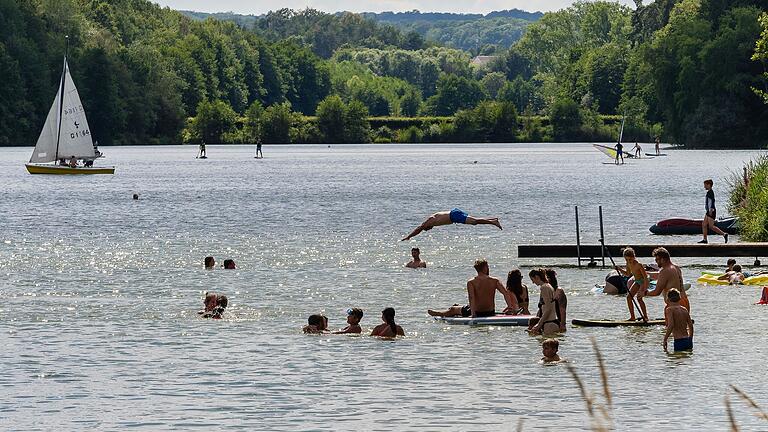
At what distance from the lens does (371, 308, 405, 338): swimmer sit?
28.8 m

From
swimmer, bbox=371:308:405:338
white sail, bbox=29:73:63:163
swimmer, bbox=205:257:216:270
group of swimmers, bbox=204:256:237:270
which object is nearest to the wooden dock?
group of swimmers, bbox=204:256:237:270

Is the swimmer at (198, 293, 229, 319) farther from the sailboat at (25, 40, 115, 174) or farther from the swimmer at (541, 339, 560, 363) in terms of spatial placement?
the sailboat at (25, 40, 115, 174)

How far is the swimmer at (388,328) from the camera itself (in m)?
28.8

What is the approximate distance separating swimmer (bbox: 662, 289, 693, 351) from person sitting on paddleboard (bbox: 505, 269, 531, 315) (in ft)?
11.6

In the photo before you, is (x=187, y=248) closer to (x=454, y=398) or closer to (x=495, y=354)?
(x=495, y=354)

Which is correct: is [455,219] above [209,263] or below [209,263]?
above

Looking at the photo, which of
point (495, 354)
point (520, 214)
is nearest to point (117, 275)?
point (495, 354)

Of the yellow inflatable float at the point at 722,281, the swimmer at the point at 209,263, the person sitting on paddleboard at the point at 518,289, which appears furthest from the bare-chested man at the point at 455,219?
the swimmer at the point at 209,263

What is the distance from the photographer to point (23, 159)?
6476 inches

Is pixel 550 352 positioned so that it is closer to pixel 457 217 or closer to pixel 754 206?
pixel 457 217

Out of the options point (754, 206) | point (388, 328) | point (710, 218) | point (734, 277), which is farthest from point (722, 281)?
point (754, 206)

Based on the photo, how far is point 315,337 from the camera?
2955 centimetres

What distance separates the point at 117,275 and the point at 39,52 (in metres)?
155

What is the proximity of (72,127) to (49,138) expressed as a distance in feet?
6.26
